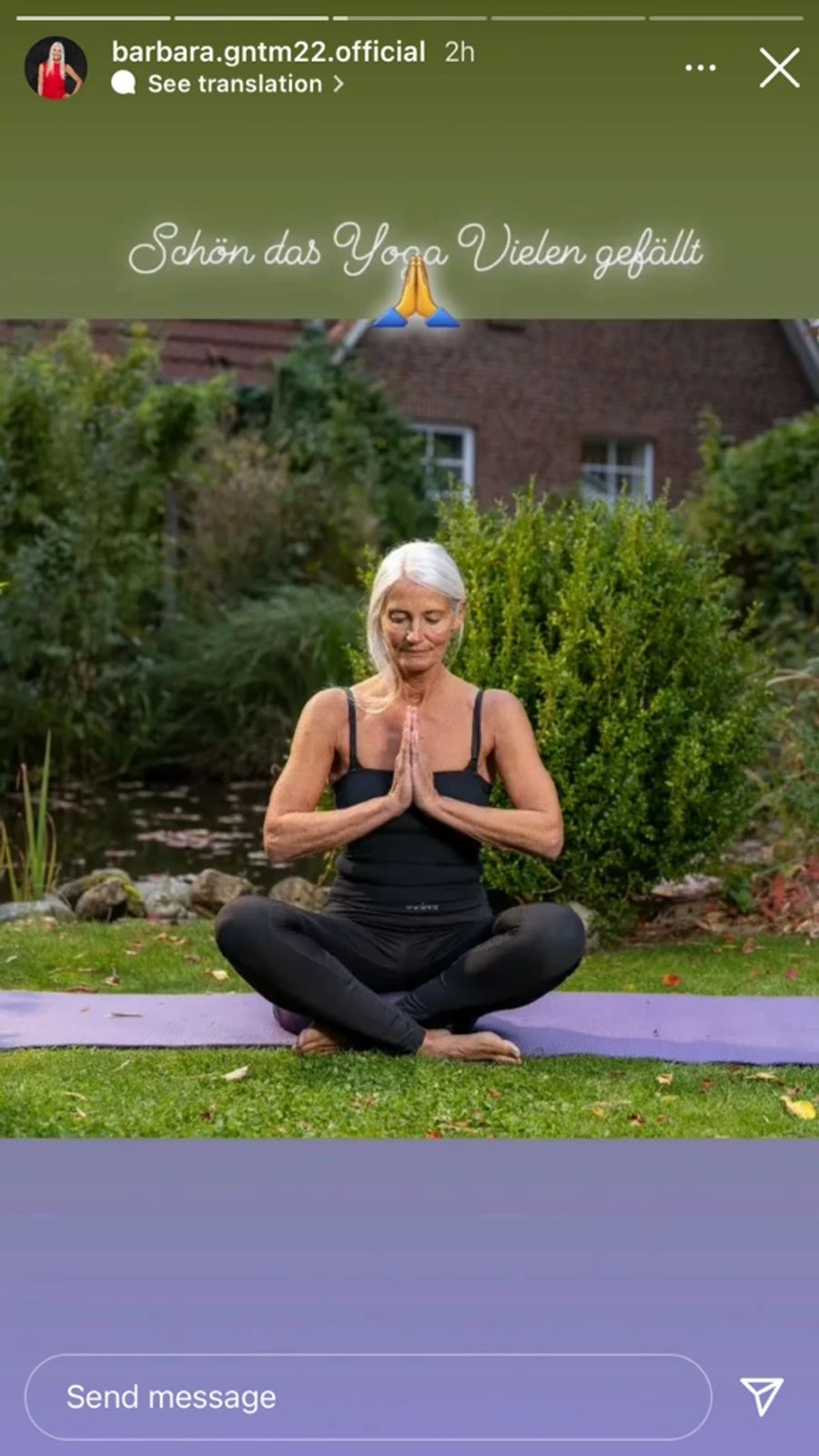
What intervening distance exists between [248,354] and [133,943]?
9.57 metres

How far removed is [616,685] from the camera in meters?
5.62

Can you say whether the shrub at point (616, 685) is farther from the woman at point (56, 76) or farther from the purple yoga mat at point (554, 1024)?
the woman at point (56, 76)

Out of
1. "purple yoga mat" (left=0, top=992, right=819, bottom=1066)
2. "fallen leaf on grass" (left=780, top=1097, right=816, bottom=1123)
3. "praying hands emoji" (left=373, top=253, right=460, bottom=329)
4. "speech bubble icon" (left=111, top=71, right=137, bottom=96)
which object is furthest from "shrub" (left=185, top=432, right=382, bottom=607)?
"fallen leaf on grass" (left=780, top=1097, right=816, bottom=1123)

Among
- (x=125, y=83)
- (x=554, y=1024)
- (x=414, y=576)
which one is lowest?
(x=554, y=1024)

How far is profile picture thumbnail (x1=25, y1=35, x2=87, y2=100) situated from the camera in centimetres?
334

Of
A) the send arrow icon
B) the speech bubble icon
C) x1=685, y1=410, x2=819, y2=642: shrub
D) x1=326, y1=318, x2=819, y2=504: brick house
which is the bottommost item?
the send arrow icon

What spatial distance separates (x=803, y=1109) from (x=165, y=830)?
5826 millimetres

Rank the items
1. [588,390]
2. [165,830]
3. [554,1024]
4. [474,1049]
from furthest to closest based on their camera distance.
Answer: [588,390]
[165,830]
[554,1024]
[474,1049]

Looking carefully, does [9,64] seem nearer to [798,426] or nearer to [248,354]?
[798,426]

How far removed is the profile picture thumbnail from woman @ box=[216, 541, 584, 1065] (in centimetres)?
122

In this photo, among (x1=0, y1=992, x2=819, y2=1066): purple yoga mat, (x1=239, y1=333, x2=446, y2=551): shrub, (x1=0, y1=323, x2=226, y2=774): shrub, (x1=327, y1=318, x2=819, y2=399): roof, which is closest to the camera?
(x1=0, y1=992, x2=819, y2=1066): purple yoga mat

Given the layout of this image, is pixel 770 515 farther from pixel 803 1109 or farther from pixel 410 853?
pixel 803 1109

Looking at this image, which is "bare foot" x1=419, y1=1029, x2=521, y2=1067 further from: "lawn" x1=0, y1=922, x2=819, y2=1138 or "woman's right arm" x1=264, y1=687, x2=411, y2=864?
"woman's right arm" x1=264, y1=687, x2=411, y2=864

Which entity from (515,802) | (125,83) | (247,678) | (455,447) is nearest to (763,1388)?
(515,802)
